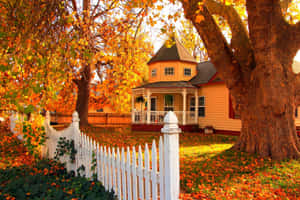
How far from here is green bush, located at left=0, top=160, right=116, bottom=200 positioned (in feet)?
14.4

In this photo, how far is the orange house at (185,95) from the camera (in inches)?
618

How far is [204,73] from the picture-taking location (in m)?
18.9

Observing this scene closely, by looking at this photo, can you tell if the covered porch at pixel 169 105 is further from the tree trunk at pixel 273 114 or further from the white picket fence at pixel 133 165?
the white picket fence at pixel 133 165

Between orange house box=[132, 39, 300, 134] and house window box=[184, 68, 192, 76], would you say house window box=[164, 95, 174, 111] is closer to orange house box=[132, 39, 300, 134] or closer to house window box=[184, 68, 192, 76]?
orange house box=[132, 39, 300, 134]

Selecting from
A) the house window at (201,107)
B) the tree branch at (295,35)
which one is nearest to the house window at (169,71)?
the house window at (201,107)

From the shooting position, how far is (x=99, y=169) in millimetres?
4570

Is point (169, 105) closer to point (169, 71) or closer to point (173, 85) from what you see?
point (173, 85)

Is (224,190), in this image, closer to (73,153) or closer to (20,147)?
(73,153)

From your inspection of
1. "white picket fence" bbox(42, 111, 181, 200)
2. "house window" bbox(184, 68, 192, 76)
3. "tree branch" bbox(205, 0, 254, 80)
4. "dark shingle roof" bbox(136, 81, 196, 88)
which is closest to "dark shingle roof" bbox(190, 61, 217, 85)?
"house window" bbox(184, 68, 192, 76)

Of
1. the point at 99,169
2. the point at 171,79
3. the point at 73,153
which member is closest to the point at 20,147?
the point at 73,153

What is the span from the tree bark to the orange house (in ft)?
24.5

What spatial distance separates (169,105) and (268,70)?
42.1 feet

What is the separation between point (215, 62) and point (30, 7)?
5.36 metres

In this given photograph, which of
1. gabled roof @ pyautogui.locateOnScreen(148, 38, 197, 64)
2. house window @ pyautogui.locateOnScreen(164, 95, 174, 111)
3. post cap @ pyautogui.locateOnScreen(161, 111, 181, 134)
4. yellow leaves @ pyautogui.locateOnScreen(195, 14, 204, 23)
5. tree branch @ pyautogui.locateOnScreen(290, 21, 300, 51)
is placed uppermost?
gabled roof @ pyautogui.locateOnScreen(148, 38, 197, 64)
